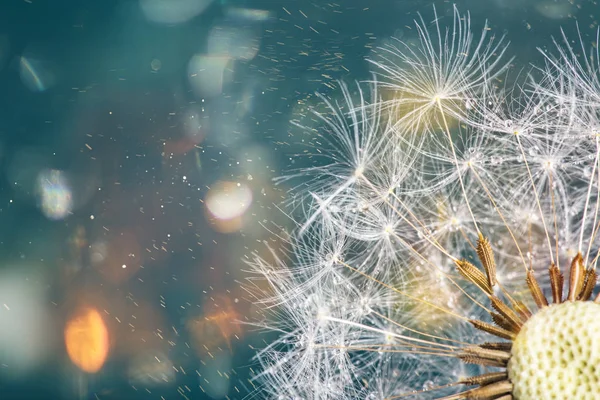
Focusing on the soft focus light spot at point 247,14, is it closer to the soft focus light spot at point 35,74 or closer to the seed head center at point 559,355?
the soft focus light spot at point 35,74

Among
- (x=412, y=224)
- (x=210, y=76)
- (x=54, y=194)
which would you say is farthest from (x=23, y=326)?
(x=412, y=224)

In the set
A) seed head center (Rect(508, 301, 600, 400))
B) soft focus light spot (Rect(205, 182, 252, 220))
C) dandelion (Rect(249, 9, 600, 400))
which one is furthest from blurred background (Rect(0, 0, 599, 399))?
seed head center (Rect(508, 301, 600, 400))

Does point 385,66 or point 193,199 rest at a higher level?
point 385,66

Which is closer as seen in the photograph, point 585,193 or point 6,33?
point 585,193

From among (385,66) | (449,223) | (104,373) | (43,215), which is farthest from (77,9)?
(449,223)

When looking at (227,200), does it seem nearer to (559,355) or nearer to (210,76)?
(210,76)

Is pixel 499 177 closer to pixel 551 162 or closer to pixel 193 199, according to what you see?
pixel 551 162

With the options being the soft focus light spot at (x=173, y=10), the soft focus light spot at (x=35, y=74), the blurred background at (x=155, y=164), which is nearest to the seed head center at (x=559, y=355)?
the blurred background at (x=155, y=164)
